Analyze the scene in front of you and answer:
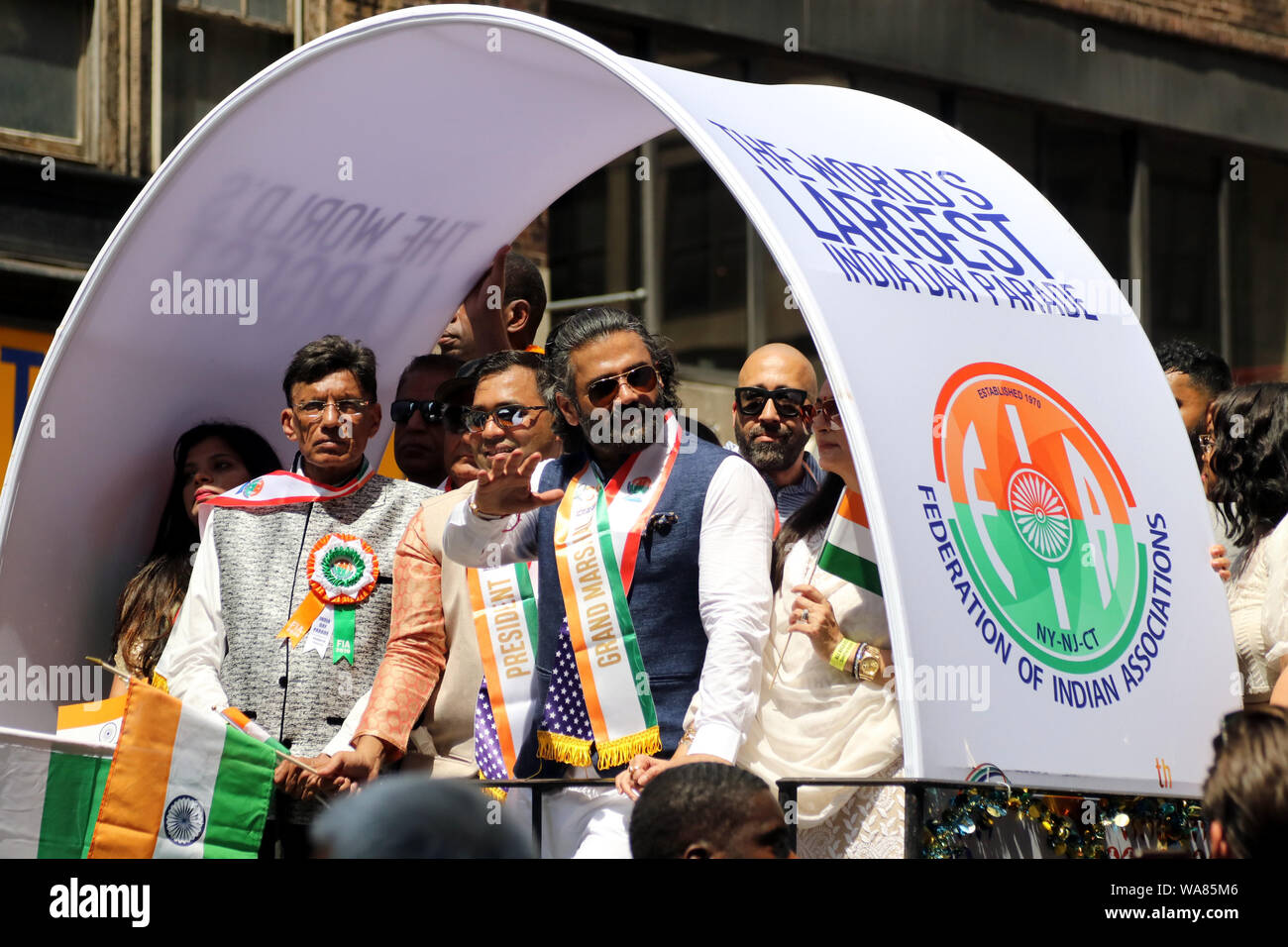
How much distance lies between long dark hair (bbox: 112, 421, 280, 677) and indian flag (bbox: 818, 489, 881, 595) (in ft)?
8.00

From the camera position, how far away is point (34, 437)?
578cm

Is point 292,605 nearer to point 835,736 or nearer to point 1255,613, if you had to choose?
point 835,736

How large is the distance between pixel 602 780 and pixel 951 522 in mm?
1059

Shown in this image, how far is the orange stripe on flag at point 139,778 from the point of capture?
4.60 metres

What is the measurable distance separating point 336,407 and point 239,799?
4.14 ft

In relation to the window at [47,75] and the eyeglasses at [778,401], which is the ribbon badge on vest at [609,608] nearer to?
the eyeglasses at [778,401]

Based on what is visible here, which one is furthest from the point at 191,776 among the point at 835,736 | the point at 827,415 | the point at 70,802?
the point at 827,415

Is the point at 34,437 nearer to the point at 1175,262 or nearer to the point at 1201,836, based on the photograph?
the point at 1201,836

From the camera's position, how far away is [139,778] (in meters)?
4.62

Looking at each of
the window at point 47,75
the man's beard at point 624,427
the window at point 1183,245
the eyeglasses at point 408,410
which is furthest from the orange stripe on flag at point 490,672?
the window at point 1183,245

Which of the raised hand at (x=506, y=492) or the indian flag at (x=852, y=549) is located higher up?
the raised hand at (x=506, y=492)

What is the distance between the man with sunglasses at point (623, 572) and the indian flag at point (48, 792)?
1.12 m

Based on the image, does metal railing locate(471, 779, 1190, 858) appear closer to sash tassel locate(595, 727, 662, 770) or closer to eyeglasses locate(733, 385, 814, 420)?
sash tassel locate(595, 727, 662, 770)

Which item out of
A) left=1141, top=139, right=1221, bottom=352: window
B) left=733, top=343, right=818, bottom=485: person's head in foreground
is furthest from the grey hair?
left=1141, top=139, right=1221, bottom=352: window
